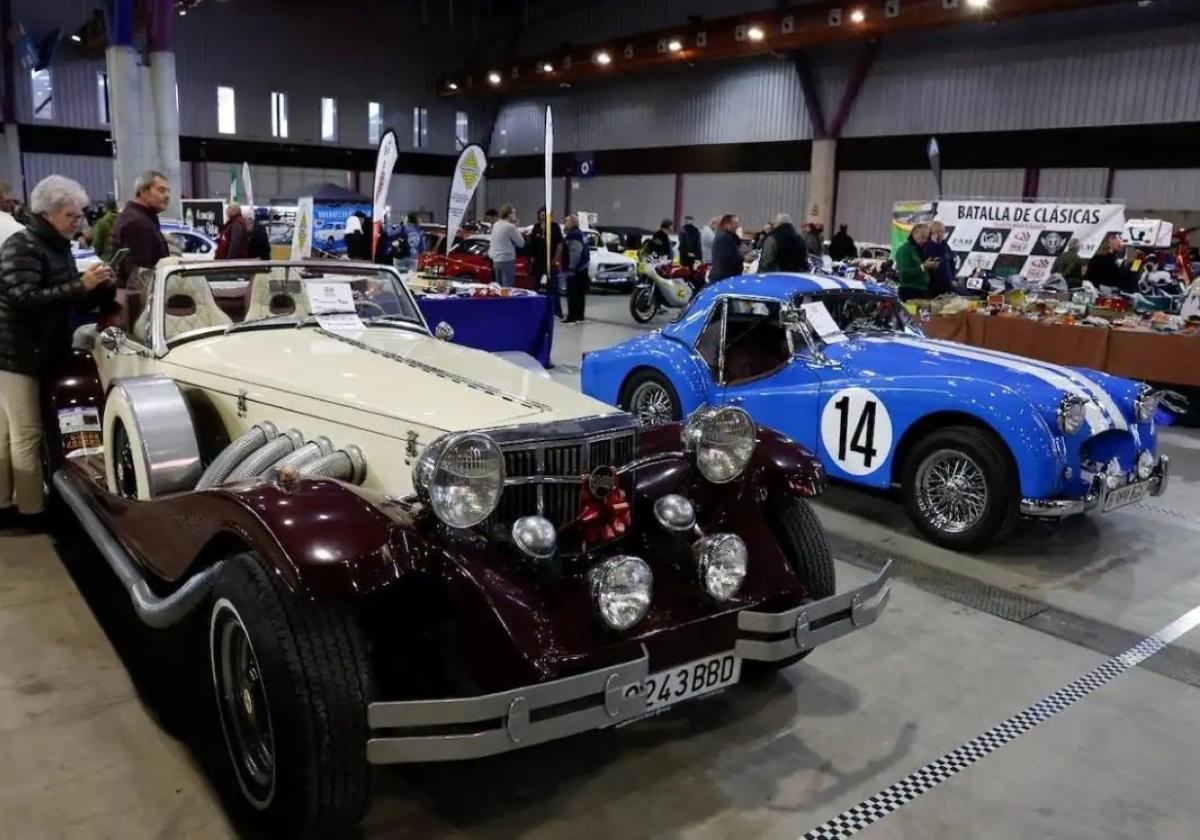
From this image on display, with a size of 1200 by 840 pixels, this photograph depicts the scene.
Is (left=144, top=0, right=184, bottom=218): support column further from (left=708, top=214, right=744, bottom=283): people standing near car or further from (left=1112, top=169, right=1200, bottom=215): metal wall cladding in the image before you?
(left=1112, top=169, right=1200, bottom=215): metal wall cladding

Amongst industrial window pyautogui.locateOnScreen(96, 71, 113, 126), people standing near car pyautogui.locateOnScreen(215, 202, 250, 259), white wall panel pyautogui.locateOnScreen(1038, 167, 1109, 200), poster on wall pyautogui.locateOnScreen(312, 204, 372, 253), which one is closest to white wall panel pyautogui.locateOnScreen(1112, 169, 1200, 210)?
white wall panel pyautogui.locateOnScreen(1038, 167, 1109, 200)

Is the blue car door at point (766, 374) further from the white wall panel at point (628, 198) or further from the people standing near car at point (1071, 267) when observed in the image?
the white wall panel at point (628, 198)

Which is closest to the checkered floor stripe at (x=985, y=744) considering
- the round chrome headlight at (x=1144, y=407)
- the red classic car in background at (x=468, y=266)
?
the round chrome headlight at (x=1144, y=407)

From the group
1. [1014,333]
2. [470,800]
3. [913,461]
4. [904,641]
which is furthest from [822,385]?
[1014,333]

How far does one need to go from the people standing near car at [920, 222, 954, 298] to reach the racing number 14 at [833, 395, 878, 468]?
5336mm

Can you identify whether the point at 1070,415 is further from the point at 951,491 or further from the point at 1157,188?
the point at 1157,188

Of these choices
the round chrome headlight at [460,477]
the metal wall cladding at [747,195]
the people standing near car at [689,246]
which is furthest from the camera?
the metal wall cladding at [747,195]

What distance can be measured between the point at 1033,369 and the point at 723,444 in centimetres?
276

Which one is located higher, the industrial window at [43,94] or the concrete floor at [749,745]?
the industrial window at [43,94]

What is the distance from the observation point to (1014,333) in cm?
866

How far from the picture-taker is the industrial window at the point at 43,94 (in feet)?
81.4

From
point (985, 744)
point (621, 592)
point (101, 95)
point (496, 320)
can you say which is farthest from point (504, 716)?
point (101, 95)

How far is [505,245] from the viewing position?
40.5ft

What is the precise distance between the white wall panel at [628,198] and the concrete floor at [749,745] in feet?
76.0
